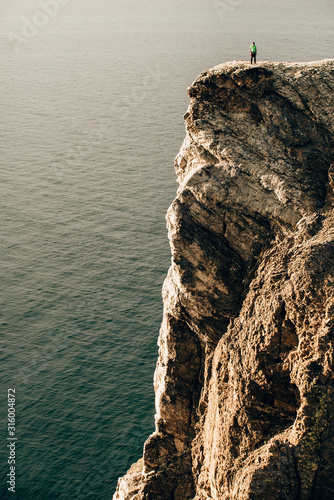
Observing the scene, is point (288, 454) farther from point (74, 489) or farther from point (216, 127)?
point (74, 489)

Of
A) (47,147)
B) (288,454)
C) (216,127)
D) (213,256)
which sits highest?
(47,147)

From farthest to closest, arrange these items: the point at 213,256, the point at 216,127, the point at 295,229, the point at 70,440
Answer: the point at 70,440 → the point at 216,127 → the point at 213,256 → the point at 295,229

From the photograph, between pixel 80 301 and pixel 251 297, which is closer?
pixel 251 297

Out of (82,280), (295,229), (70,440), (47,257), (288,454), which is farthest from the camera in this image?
(47,257)

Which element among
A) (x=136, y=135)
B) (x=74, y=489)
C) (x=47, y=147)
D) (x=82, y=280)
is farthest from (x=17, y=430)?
(x=136, y=135)

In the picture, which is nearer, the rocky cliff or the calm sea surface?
the rocky cliff

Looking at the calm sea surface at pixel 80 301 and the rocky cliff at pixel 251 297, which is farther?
the calm sea surface at pixel 80 301

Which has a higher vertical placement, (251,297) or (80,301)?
(251,297)

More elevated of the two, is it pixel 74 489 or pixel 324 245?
pixel 324 245
